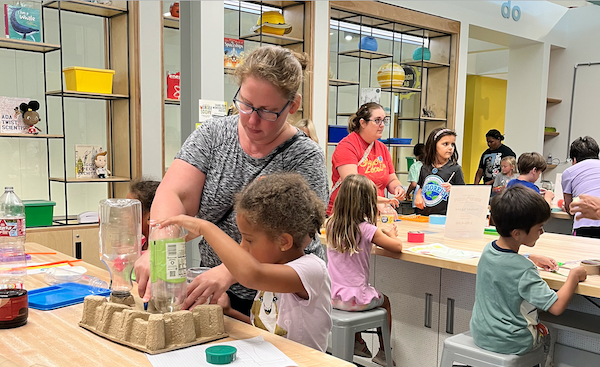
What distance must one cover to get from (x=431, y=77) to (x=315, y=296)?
6390 millimetres

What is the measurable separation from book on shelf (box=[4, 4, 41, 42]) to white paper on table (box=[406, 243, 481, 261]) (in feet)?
10.8

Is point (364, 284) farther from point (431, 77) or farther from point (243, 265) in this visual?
point (431, 77)

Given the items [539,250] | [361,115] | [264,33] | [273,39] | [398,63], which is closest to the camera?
[539,250]

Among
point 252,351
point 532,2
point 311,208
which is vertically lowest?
point 252,351

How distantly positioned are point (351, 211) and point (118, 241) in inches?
55.3

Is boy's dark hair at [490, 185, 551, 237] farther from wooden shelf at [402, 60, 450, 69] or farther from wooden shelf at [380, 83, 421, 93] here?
wooden shelf at [402, 60, 450, 69]

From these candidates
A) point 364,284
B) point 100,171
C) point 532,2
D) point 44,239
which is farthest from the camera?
point 532,2

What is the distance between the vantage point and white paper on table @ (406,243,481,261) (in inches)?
104

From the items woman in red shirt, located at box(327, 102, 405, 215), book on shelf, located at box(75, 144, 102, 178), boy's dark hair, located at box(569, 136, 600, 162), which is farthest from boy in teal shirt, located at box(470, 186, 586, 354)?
book on shelf, located at box(75, 144, 102, 178)

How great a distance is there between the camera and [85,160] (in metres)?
4.51

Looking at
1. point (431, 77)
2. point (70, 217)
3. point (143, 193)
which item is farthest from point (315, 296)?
point (431, 77)

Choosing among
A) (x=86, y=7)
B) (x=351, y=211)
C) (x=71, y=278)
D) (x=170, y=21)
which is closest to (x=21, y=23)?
(x=86, y=7)

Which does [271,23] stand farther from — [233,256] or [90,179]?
[233,256]

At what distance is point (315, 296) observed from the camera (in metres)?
1.44
